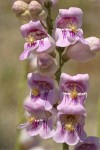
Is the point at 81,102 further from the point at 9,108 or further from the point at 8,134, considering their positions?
the point at 9,108

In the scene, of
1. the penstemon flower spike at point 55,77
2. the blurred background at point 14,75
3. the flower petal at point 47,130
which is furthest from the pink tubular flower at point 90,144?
the blurred background at point 14,75

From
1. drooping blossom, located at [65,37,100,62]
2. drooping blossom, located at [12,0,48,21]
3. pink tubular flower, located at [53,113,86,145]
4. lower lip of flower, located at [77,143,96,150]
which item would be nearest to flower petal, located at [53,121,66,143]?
pink tubular flower, located at [53,113,86,145]

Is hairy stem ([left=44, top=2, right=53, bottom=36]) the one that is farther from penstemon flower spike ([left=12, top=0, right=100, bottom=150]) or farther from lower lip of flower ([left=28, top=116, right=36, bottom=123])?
lower lip of flower ([left=28, top=116, right=36, bottom=123])

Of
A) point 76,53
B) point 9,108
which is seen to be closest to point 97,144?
point 76,53

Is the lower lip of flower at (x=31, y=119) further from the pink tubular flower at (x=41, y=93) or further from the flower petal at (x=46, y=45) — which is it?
the flower petal at (x=46, y=45)

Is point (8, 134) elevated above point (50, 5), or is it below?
below

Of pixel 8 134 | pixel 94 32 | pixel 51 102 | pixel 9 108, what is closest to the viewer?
pixel 51 102

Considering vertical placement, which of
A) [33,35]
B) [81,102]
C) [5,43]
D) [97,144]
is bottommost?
[5,43]

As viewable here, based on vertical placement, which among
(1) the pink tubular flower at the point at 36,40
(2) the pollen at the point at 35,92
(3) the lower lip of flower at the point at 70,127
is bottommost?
(3) the lower lip of flower at the point at 70,127
